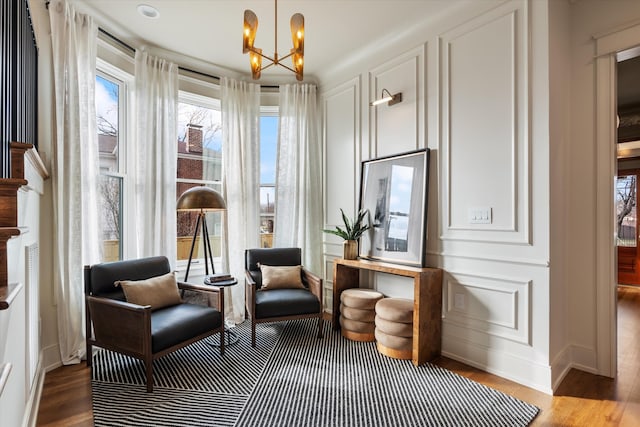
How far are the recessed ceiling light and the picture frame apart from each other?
238 centimetres

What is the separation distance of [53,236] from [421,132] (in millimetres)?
3231

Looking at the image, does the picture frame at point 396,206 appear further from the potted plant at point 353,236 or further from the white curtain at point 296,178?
the white curtain at point 296,178

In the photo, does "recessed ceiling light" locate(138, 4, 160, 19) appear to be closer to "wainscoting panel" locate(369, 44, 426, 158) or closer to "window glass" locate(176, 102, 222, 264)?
"window glass" locate(176, 102, 222, 264)

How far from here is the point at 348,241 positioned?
11.6 feet

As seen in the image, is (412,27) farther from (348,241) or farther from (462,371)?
(462,371)

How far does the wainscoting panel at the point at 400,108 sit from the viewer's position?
316 centimetres

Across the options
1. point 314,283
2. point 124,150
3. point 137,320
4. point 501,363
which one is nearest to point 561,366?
point 501,363

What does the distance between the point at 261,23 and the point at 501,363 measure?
3532 mm

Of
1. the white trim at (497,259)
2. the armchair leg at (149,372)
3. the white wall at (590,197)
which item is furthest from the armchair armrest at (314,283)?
the white wall at (590,197)

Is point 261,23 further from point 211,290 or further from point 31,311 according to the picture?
point 31,311

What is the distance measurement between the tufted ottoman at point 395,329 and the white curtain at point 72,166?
2.50 meters

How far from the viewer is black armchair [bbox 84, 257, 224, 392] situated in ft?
7.55

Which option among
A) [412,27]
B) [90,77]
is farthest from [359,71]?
[90,77]

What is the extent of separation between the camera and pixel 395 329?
9.23ft
